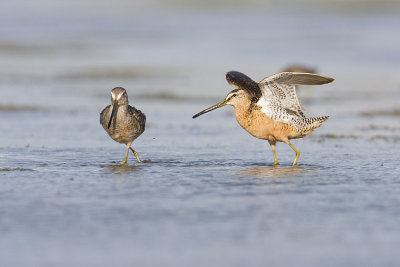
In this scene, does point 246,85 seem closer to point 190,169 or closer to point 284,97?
point 284,97

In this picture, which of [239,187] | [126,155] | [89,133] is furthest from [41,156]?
[239,187]

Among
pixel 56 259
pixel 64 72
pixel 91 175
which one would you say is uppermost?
pixel 64 72

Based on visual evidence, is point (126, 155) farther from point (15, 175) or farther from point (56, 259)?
point (56, 259)

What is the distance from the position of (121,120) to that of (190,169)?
4.93 feet

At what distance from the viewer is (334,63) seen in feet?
63.1

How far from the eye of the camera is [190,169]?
8.01 metres

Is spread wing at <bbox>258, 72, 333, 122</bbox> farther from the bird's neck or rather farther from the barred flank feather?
the bird's neck

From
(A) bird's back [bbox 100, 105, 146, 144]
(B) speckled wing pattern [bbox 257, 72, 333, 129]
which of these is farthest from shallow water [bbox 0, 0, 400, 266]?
(B) speckled wing pattern [bbox 257, 72, 333, 129]

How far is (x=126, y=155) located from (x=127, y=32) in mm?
18359

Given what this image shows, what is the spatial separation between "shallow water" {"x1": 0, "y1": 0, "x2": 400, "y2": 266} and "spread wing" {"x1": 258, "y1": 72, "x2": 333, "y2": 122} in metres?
0.57

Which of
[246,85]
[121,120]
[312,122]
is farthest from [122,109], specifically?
[312,122]

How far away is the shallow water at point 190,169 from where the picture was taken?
17.2 feet

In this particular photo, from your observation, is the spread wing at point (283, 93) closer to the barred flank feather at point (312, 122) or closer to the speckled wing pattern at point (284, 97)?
the speckled wing pattern at point (284, 97)

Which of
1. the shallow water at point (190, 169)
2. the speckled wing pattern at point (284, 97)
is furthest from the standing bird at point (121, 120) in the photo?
the speckled wing pattern at point (284, 97)
